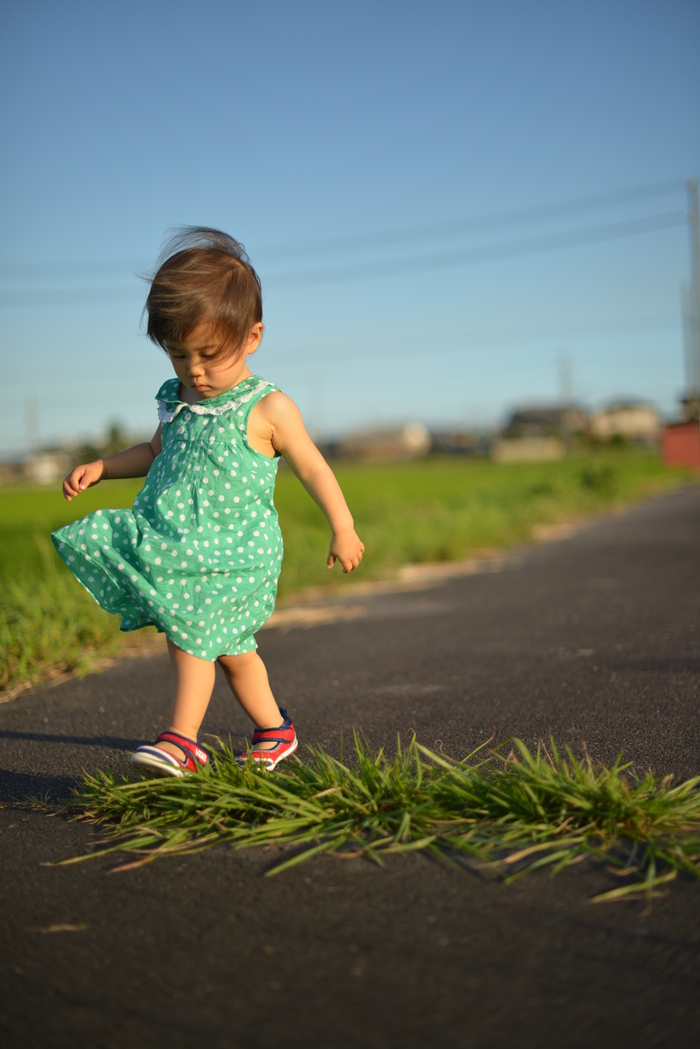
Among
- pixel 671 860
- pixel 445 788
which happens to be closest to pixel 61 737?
pixel 445 788

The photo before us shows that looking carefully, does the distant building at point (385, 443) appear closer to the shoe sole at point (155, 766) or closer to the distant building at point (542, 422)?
the distant building at point (542, 422)

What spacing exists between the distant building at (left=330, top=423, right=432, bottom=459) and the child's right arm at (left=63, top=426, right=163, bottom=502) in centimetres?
9189

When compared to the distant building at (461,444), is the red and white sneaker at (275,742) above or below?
above

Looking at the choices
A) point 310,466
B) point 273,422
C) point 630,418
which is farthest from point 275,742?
point 630,418

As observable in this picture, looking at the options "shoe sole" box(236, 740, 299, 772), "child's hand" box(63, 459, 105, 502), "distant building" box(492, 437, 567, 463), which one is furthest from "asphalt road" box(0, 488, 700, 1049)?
"distant building" box(492, 437, 567, 463)

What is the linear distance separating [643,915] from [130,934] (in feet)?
2.63

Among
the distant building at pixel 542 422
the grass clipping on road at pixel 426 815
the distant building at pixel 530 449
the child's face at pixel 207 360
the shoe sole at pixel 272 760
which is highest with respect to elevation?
the child's face at pixel 207 360

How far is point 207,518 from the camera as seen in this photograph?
7.19ft

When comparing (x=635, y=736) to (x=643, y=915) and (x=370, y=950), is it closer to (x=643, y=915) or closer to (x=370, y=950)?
(x=643, y=915)

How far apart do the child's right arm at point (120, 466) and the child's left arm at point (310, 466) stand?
1.20ft

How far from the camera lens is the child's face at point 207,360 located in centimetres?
219

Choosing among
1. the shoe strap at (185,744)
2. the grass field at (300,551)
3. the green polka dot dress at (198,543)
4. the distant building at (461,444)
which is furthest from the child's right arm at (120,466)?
the distant building at (461,444)

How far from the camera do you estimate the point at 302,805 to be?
1.86 m

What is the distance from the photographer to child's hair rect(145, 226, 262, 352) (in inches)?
84.2
